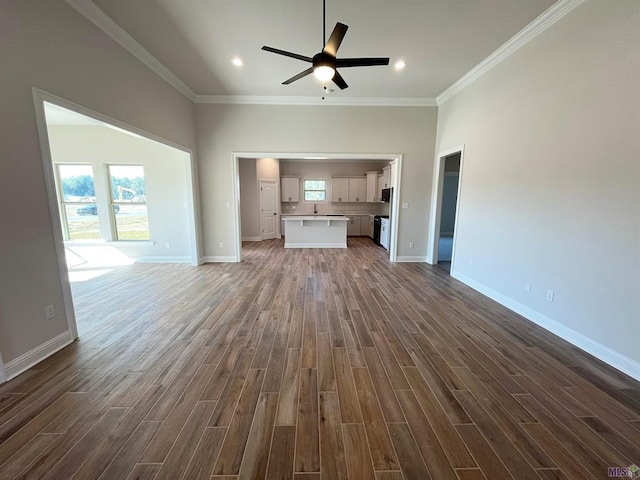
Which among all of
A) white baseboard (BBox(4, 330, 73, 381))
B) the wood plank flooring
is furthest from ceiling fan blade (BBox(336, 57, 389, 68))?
white baseboard (BBox(4, 330, 73, 381))

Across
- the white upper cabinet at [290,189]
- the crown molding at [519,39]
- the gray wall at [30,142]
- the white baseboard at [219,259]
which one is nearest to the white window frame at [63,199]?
the white baseboard at [219,259]

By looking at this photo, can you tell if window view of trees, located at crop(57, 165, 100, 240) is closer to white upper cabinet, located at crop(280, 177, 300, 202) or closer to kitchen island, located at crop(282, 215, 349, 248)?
kitchen island, located at crop(282, 215, 349, 248)

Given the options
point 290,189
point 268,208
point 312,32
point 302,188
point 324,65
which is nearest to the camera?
point 324,65

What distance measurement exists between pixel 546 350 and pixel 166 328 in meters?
3.98

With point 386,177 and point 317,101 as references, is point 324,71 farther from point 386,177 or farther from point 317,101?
point 386,177

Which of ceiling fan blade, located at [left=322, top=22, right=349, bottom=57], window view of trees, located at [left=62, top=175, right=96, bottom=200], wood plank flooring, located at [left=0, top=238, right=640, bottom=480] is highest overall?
ceiling fan blade, located at [left=322, top=22, right=349, bottom=57]

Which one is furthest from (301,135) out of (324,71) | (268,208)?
(268,208)

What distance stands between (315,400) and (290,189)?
8.32m

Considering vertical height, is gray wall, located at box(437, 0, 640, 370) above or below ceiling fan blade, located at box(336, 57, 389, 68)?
below

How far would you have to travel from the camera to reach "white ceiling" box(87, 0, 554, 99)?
2680 mm

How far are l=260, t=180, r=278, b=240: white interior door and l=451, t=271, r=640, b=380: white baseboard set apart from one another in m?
6.88

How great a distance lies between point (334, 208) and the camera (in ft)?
32.1

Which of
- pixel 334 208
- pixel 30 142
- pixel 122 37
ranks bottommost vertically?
pixel 334 208

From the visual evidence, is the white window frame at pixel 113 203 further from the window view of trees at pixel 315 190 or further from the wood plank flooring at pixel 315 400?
the window view of trees at pixel 315 190
